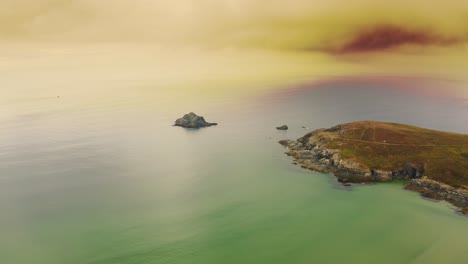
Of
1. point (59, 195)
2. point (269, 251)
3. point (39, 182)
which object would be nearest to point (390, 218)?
point (269, 251)

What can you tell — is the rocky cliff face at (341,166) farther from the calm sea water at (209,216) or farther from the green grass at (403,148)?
the calm sea water at (209,216)

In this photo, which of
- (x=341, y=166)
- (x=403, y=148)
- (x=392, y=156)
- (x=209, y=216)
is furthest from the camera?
(x=403, y=148)

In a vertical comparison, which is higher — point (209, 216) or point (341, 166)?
point (341, 166)

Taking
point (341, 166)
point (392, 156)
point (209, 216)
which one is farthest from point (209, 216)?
point (392, 156)

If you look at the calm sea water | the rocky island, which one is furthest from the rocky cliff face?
the calm sea water

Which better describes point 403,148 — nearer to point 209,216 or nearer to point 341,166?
point 341,166

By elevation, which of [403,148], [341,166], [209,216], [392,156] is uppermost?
[403,148]

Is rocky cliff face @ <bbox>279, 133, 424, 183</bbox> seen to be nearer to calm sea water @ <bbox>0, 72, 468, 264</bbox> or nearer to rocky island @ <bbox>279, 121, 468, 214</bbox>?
rocky island @ <bbox>279, 121, 468, 214</bbox>

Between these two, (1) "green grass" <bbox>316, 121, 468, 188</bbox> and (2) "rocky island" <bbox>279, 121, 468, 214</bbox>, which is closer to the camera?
(2) "rocky island" <bbox>279, 121, 468, 214</bbox>
